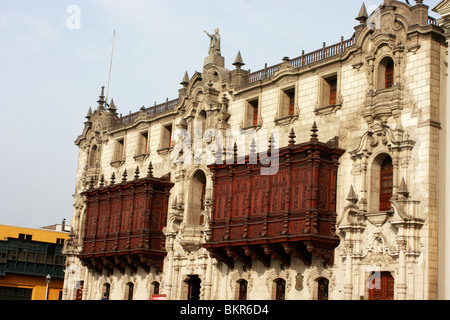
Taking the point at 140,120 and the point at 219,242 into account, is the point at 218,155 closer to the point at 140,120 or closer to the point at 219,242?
the point at 219,242

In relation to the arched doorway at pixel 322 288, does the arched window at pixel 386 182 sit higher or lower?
higher

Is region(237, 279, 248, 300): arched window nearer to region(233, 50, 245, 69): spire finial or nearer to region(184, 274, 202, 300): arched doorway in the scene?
region(184, 274, 202, 300): arched doorway

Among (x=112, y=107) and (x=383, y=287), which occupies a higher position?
(x=112, y=107)

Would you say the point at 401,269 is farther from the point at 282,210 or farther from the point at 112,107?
the point at 112,107

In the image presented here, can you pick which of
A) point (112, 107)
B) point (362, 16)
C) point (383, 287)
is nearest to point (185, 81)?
point (112, 107)

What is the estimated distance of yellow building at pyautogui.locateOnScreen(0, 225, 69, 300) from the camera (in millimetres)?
61188

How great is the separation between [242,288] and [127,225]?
32.9 feet

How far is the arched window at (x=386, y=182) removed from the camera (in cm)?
2972

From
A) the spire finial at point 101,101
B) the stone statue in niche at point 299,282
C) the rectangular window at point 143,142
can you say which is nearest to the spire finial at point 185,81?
the rectangular window at point 143,142

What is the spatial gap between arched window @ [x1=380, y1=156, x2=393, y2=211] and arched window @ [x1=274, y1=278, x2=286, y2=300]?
6.55 meters

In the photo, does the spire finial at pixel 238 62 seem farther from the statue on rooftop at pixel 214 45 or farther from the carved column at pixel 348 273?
the carved column at pixel 348 273

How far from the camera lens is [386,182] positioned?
3000cm

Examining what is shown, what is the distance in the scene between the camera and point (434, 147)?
91.8ft

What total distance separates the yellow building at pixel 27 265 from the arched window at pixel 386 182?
41.1 meters
